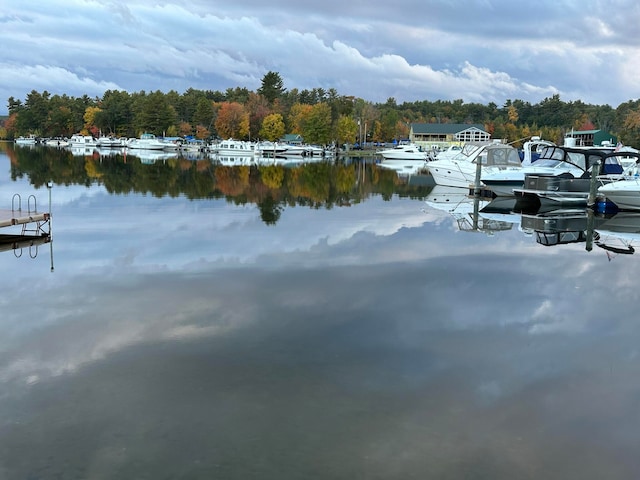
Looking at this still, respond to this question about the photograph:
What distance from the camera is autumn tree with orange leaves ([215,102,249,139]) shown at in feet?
359

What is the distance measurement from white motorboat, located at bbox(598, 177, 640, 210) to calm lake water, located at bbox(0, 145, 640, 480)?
300 inches

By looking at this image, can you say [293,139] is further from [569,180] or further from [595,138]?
[569,180]

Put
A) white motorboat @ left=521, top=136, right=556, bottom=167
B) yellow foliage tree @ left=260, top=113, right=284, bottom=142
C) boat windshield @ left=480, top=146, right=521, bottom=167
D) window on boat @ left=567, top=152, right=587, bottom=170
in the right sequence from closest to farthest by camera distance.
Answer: window on boat @ left=567, top=152, right=587, bottom=170 < boat windshield @ left=480, top=146, right=521, bottom=167 < white motorboat @ left=521, top=136, right=556, bottom=167 < yellow foliage tree @ left=260, top=113, right=284, bottom=142

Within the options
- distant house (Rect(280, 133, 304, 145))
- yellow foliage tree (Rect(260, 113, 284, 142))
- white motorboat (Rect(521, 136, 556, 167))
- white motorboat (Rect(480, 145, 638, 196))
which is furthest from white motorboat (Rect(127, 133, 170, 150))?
white motorboat (Rect(480, 145, 638, 196))

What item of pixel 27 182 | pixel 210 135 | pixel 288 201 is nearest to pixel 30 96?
pixel 210 135

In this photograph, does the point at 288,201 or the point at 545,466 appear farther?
the point at 288,201

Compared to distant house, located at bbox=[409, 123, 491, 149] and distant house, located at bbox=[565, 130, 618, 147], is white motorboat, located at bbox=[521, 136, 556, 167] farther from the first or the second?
distant house, located at bbox=[409, 123, 491, 149]

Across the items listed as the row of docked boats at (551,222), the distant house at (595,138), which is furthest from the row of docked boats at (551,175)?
the distant house at (595,138)

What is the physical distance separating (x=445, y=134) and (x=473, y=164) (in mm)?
96311

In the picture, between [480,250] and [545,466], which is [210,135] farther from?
[545,466]

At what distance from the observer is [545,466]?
20.5 feet

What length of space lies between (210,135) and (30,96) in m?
64.7

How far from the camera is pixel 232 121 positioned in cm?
11119

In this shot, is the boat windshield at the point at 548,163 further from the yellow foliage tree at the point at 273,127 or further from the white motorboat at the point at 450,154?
the yellow foliage tree at the point at 273,127
